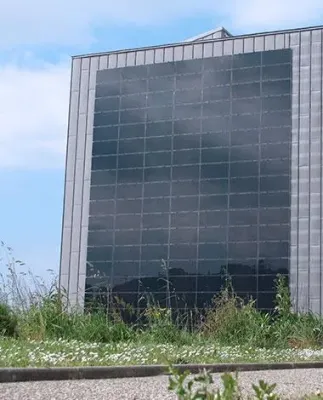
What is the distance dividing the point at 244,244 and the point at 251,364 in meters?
14.2

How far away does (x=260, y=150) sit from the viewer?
24062mm

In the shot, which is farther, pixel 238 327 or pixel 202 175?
pixel 202 175

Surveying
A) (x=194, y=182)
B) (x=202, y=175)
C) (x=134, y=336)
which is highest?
(x=202, y=175)

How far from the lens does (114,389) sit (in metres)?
6.40

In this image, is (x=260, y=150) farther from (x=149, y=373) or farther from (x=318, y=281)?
(x=149, y=373)

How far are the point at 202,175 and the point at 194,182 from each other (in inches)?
12.2

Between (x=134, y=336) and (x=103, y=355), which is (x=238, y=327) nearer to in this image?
(x=134, y=336)

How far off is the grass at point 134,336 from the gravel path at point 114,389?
43 cm

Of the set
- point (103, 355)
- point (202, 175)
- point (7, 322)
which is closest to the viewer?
point (103, 355)

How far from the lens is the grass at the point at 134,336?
901 centimetres

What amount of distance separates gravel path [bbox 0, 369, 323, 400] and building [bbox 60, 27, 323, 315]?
1540 cm

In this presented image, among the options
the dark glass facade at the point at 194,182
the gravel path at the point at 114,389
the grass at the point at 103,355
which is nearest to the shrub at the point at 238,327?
the grass at the point at 103,355

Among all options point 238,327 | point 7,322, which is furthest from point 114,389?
point 238,327

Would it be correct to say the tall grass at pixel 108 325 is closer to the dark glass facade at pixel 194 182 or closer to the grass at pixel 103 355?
the grass at pixel 103 355
